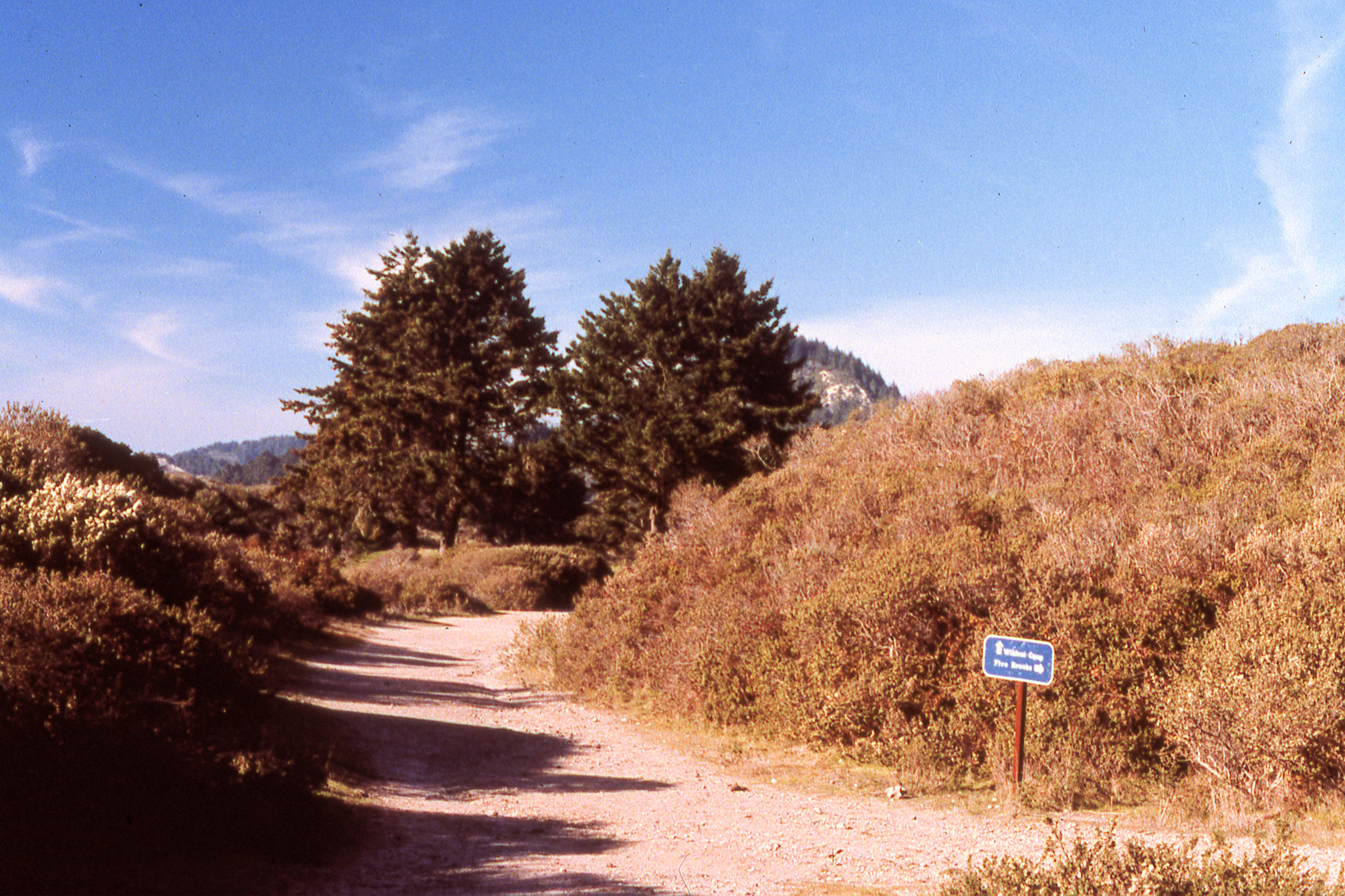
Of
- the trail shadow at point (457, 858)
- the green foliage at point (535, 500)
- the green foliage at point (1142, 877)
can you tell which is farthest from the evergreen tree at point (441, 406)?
the green foliage at point (1142, 877)

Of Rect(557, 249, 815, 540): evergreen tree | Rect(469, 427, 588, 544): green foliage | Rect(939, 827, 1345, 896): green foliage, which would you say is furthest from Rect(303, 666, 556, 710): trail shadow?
Rect(469, 427, 588, 544): green foliage

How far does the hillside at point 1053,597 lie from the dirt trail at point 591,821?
0.84 meters

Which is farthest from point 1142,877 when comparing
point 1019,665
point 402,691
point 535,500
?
point 535,500

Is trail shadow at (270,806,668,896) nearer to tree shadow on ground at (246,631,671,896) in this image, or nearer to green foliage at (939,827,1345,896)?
tree shadow on ground at (246,631,671,896)

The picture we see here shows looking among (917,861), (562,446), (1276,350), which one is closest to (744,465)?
(562,446)

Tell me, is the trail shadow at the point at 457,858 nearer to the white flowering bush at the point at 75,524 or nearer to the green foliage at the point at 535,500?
the white flowering bush at the point at 75,524

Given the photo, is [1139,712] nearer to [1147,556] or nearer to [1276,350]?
[1147,556]

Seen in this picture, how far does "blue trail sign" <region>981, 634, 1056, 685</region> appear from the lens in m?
7.07

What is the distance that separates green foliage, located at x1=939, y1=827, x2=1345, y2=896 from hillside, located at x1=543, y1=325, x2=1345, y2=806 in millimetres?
3533

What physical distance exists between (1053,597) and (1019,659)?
1721 millimetres

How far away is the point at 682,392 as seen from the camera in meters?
33.7

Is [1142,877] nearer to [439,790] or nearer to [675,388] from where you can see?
[439,790]

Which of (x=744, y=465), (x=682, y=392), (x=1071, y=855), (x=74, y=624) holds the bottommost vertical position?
(x=1071, y=855)

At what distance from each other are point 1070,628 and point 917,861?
3.10m
